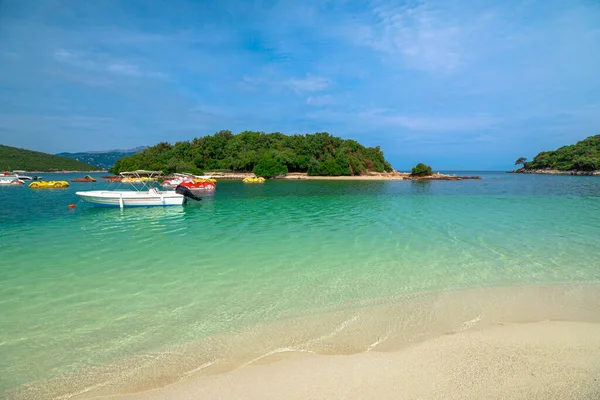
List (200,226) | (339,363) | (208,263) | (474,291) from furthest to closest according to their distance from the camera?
(200,226) → (208,263) → (474,291) → (339,363)

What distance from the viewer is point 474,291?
749 cm

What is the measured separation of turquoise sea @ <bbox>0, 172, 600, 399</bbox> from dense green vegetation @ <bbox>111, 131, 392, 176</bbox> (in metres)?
79.8

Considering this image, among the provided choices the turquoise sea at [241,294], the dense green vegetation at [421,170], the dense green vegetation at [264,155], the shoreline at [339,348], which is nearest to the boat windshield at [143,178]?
the turquoise sea at [241,294]

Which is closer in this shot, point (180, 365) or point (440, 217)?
point (180, 365)

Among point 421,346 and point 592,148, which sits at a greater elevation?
point 592,148

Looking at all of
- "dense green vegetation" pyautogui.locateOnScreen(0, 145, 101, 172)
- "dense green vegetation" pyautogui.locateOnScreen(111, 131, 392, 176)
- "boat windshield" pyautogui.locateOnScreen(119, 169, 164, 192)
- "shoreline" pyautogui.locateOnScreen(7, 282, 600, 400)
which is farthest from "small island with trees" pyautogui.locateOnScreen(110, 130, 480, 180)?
"shoreline" pyautogui.locateOnScreen(7, 282, 600, 400)

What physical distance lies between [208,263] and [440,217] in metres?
16.2

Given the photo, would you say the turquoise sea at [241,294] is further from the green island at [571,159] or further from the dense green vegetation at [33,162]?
the dense green vegetation at [33,162]

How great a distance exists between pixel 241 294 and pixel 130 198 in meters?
23.9

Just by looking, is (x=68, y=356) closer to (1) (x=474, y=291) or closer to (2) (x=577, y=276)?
(1) (x=474, y=291)

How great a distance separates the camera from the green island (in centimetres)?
11578

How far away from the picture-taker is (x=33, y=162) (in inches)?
6161

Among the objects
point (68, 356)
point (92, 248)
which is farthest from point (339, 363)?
point (92, 248)

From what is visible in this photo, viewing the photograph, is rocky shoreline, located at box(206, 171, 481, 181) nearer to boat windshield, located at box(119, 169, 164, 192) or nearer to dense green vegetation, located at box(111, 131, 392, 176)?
dense green vegetation, located at box(111, 131, 392, 176)
